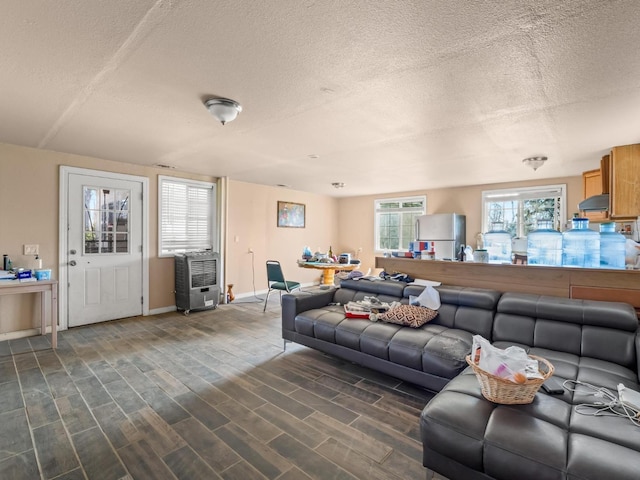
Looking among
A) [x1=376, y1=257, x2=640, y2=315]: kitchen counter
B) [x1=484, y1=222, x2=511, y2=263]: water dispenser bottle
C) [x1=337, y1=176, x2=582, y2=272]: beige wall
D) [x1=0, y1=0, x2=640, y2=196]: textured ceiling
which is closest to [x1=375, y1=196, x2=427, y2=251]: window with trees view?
[x1=337, y1=176, x2=582, y2=272]: beige wall

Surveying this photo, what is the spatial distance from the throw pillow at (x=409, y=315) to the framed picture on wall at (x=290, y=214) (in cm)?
440

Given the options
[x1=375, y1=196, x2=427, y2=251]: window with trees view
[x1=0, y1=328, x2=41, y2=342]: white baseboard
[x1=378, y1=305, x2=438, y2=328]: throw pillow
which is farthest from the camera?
[x1=375, y1=196, x2=427, y2=251]: window with trees view

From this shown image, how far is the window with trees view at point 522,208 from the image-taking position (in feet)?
18.0

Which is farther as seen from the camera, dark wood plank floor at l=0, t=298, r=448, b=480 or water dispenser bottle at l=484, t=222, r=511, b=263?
water dispenser bottle at l=484, t=222, r=511, b=263

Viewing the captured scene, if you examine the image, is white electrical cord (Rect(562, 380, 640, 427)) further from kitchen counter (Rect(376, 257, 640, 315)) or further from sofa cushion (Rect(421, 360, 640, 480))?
kitchen counter (Rect(376, 257, 640, 315))

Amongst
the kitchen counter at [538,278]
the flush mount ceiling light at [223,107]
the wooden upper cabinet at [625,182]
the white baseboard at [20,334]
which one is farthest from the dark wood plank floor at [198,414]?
the wooden upper cabinet at [625,182]

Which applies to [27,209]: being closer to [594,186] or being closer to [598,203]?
[598,203]

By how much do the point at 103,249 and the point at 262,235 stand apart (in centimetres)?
286

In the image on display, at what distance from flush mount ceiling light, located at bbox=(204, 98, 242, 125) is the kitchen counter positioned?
7.80 ft

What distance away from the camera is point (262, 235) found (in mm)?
6555

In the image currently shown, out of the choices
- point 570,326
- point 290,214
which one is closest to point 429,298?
point 570,326

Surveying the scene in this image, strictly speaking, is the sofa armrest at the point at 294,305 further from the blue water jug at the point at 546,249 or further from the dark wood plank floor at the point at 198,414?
the blue water jug at the point at 546,249

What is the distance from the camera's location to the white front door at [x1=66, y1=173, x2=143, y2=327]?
4137mm

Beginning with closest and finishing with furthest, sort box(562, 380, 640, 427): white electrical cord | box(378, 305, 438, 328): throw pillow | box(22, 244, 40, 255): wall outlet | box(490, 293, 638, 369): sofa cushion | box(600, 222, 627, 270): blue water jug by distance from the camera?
box(562, 380, 640, 427): white electrical cord, box(490, 293, 638, 369): sofa cushion, box(600, 222, 627, 270): blue water jug, box(378, 305, 438, 328): throw pillow, box(22, 244, 40, 255): wall outlet
